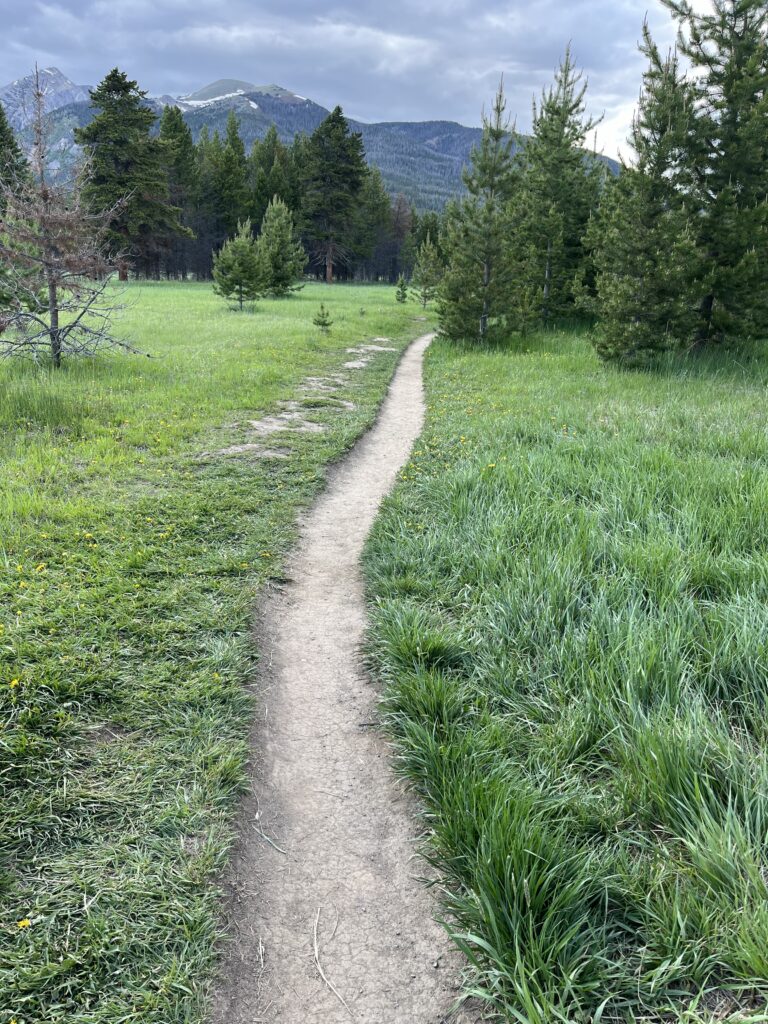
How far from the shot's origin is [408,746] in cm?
325

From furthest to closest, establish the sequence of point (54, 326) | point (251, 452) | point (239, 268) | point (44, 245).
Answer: point (239, 268) < point (54, 326) < point (44, 245) < point (251, 452)

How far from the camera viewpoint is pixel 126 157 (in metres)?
40.1

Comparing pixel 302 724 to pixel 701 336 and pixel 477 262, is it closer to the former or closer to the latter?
pixel 701 336

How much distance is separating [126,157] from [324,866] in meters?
47.9

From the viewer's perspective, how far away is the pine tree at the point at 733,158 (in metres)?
13.1

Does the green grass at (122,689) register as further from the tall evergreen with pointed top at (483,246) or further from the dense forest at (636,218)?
the tall evergreen with pointed top at (483,246)

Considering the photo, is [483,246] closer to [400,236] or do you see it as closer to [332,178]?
Result: [332,178]

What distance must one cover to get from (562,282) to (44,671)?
22.0 metres

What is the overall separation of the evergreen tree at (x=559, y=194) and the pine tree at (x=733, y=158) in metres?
7.28

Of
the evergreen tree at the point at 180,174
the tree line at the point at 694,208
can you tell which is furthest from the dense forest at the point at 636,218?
the evergreen tree at the point at 180,174

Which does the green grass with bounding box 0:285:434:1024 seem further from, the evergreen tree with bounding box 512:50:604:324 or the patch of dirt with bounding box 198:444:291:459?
the evergreen tree with bounding box 512:50:604:324

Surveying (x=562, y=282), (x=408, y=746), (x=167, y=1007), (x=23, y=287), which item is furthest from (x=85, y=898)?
(x=562, y=282)

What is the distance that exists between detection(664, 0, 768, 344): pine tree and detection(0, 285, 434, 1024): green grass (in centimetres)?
1064

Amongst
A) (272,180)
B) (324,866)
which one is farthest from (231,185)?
(324,866)
